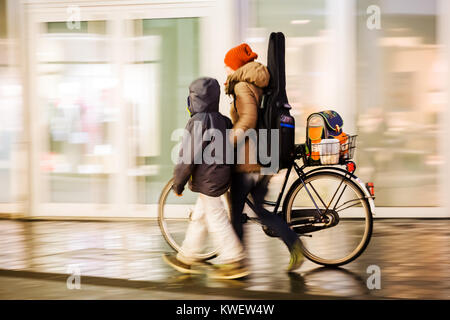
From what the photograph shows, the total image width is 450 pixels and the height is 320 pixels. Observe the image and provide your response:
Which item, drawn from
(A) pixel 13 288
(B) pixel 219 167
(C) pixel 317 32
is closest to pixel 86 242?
(A) pixel 13 288

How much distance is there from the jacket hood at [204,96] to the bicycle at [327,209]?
864 millimetres

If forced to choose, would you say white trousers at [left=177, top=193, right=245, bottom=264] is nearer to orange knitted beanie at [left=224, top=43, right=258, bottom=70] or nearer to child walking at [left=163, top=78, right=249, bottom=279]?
child walking at [left=163, top=78, right=249, bottom=279]

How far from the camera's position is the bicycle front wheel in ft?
18.9

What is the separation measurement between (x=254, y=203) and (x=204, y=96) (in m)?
1.00

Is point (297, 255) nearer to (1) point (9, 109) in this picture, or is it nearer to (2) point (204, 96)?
(2) point (204, 96)

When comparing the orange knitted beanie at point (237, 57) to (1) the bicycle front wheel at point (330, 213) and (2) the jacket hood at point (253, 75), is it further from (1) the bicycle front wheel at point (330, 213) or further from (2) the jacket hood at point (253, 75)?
(1) the bicycle front wheel at point (330, 213)

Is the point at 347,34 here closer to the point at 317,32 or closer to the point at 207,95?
the point at 317,32

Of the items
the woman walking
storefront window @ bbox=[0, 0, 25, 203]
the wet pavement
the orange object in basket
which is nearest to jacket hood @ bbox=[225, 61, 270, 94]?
the woman walking

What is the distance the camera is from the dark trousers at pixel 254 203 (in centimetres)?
566

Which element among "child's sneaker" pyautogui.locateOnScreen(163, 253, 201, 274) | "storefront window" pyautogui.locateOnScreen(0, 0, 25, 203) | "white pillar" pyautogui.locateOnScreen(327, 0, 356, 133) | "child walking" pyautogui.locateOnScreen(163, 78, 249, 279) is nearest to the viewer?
"child walking" pyautogui.locateOnScreen(163, 78, 249, 279)

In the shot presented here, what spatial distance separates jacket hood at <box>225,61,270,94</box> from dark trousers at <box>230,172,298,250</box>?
0.76 metres

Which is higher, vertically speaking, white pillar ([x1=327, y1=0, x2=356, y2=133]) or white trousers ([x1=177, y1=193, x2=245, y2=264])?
white pillar ([x1=327, y1=0, x2=356, y2=133])

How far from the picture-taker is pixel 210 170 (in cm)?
551

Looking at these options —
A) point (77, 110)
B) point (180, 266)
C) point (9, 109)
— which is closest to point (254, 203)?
point (180, 266)
